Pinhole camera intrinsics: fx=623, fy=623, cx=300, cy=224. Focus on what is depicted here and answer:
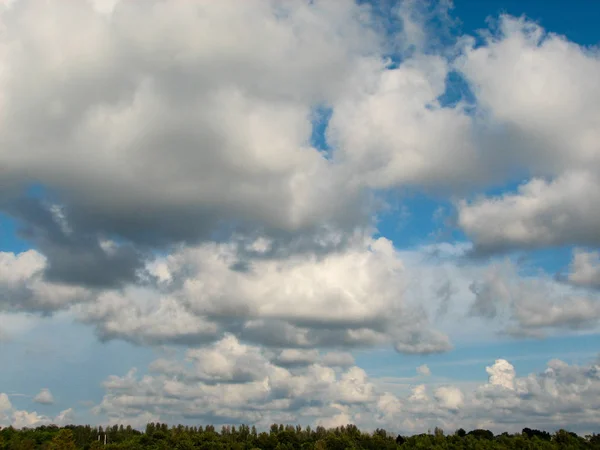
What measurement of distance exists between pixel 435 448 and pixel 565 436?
137 ft

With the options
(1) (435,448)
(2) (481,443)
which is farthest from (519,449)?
(1) (435,448)

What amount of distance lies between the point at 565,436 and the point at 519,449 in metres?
19.6

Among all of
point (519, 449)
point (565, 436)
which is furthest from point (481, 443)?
point (565, 436)

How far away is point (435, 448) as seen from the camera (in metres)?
199

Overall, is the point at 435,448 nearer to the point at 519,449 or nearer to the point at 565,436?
the point at 519,449

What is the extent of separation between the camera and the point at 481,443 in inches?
7805

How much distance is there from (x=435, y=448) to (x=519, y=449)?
83.5 feet

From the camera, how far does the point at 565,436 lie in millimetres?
199000

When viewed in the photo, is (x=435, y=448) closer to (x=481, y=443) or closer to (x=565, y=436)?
(x=481, y=443)

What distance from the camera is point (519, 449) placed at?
625ft

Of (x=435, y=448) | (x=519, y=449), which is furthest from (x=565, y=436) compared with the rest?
(x=435, y=448)

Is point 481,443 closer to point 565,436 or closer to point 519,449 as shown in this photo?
point 519,449

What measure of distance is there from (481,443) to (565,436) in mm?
27120
